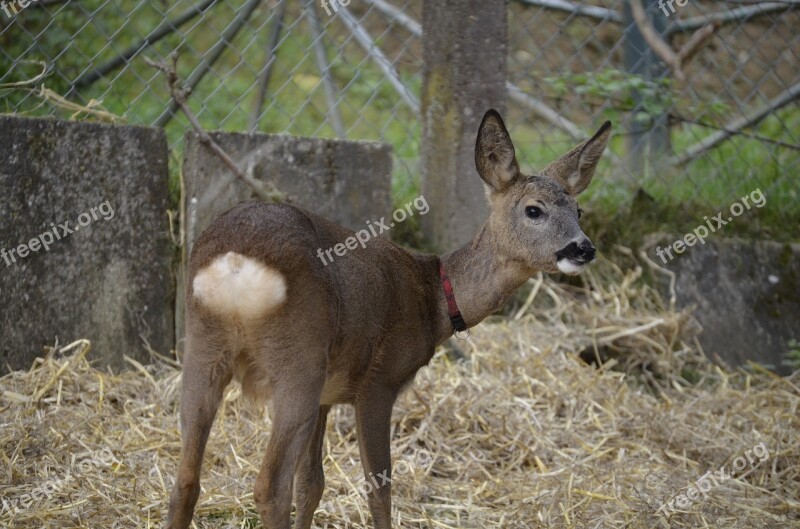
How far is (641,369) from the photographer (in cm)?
Result: 565

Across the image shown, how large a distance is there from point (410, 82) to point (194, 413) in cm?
419

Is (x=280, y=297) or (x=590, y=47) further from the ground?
(x=280, y=297)

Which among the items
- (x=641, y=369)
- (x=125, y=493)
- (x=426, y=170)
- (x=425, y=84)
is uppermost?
(x=425, y=84)

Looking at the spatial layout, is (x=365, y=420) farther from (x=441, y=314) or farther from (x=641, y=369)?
(x=641, y=369)

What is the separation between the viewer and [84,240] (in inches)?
182

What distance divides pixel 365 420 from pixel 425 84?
8.31ft

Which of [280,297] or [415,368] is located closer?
[280,297]

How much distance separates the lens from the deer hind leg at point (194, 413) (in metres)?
3.05

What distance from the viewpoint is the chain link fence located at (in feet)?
16.6

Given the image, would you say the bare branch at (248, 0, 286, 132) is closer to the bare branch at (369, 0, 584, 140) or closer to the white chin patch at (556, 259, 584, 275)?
the bare branch at (369, 0, 584, 140)

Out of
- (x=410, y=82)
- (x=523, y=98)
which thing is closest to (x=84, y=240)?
(x=410, y=82)

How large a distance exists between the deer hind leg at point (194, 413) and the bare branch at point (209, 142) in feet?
5.92

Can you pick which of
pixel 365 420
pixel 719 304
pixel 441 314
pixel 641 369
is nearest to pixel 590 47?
pixel 719 304

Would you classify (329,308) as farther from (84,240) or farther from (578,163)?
(84,240)
